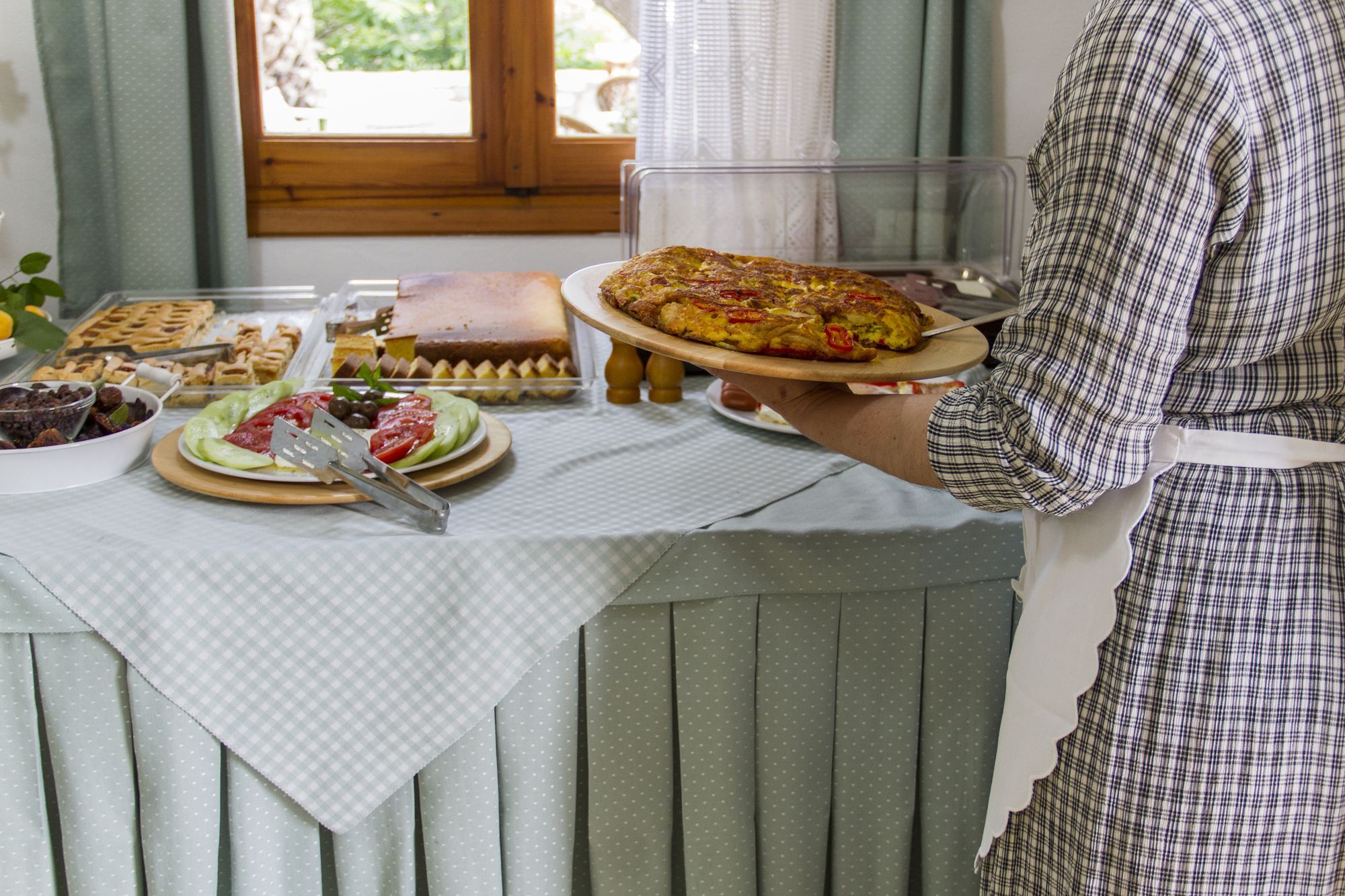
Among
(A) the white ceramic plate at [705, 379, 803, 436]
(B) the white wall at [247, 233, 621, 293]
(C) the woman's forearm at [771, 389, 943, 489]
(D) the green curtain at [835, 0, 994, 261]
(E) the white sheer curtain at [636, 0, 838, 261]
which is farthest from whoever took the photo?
(B) the white wall at [247, 233, 621, 293]

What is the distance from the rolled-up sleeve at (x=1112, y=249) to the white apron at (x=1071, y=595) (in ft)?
0.19

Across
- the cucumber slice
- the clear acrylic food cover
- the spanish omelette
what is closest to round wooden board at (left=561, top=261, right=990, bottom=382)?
the spanish omelette

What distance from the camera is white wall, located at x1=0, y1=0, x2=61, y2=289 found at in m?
1.96

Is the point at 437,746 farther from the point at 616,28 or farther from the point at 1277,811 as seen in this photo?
the point at 616,28

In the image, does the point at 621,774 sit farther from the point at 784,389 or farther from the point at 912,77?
the point at 912,77

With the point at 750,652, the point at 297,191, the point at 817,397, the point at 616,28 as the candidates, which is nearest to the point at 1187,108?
the point at 817,397

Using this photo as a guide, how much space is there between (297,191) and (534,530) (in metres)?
1.26

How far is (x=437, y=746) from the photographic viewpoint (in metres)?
1.15

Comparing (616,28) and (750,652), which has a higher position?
(616,28)

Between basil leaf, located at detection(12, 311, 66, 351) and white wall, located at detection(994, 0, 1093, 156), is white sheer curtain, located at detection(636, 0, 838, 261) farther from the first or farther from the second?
basil leaf, located at detection(12, 311, 66, 351)

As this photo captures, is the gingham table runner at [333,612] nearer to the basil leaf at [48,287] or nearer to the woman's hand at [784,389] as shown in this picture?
the woman's hand at [784,389]

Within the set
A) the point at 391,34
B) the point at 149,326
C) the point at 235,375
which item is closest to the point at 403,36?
the point at 391,34

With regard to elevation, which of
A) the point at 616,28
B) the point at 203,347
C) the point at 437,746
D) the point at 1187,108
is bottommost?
the point at 437,746

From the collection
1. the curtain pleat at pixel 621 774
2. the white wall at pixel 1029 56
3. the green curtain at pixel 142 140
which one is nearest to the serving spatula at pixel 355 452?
the curtain pleat at pixel 621 774
